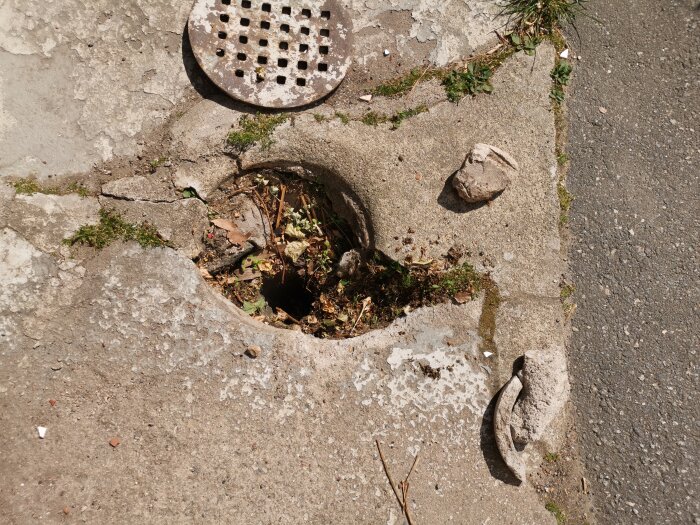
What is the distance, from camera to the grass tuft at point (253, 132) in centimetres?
267

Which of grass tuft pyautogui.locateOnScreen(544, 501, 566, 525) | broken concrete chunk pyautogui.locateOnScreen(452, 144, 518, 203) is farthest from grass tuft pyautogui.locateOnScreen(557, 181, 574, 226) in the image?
grass tuft pyautogui.locateOnScreen(544, 501, 566, 525)

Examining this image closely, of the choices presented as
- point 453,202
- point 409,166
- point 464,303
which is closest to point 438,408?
point 464,303

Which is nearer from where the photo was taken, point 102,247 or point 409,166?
point 102,247

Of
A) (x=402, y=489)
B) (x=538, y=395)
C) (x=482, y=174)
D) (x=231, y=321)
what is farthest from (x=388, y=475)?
(x=482, y=174)

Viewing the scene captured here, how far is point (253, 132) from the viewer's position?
8.80 ft

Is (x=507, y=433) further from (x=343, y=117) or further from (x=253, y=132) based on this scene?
(x=253, y=132)

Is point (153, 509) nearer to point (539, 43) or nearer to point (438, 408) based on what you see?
point (438, 408)

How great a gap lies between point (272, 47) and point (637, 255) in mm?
2159

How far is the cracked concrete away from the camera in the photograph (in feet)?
7.95

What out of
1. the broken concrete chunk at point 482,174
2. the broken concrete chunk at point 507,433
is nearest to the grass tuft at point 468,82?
the broken concrete chunk at point 482,174

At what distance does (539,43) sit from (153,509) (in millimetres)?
2956

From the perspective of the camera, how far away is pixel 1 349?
95.2 inches

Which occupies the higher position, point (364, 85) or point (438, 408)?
point (364, 85)

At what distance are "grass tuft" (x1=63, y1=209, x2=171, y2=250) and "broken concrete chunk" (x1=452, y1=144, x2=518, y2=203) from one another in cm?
144
